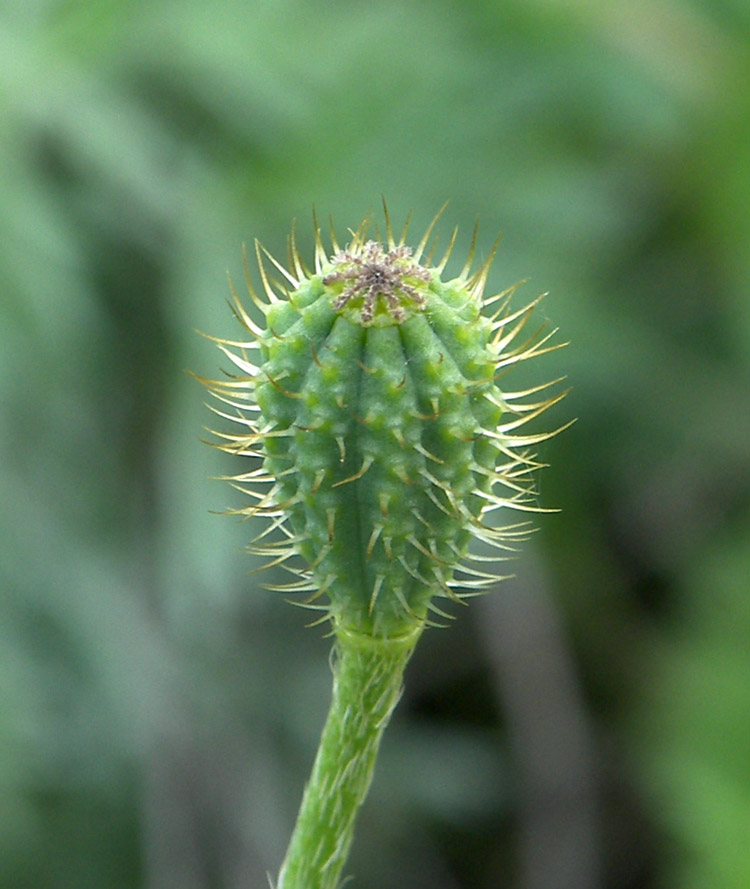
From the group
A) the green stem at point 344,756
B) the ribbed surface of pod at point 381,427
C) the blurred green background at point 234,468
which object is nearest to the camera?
the ribbed surface of pod at point 381,427

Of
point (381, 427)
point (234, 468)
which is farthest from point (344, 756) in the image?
point (234, 468)

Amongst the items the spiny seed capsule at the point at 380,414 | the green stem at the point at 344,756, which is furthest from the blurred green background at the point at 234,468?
the spiny seed capsule at the point at 380,414

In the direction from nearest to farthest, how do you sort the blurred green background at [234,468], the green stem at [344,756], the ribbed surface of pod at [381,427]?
the ribbed surface of pod at [381,427], the green stem at [344,756], the blurred green background at [234,468]

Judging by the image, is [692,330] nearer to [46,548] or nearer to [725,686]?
[725,686]

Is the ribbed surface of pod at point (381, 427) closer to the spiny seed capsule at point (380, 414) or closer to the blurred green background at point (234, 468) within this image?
the spiny seed capsule at point (380, 414)

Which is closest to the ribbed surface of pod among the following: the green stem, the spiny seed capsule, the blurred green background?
the spiny seed capsule

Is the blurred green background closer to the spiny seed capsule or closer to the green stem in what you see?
the green stem

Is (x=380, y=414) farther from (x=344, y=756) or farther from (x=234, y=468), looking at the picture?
(x=234, y=468)
